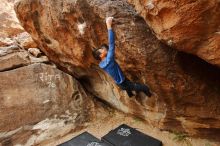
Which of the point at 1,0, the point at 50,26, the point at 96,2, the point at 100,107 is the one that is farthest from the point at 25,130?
the point at 1,0

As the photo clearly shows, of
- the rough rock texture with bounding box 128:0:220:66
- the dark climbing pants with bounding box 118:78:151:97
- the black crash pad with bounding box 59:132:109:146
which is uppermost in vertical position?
the rough rock texture with bounding box 128:0:220:66

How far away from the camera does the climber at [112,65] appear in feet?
16.6

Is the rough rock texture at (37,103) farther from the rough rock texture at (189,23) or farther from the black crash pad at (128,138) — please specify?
the rough rock texture at (189,23)

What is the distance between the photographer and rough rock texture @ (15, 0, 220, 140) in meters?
5.18

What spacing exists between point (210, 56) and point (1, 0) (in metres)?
12.2

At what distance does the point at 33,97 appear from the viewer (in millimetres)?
7730

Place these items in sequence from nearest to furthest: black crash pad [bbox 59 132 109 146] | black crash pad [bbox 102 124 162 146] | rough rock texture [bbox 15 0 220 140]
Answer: rough rock texture [bbox 15 0 220 140] < black crash pad [bbox 102 124 162 146] < black crash pad [bbox 59 132 109 146]

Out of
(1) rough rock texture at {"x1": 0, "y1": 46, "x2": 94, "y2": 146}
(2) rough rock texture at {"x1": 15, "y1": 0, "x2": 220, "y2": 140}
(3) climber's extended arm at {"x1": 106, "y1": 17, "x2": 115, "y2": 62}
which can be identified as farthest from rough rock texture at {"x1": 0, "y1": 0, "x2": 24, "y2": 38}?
(3) climber's extended arm at {"x1": 106, "y1": 17, "x2": 115, "y2": 62}

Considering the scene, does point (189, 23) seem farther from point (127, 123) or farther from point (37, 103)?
point (37, 103)

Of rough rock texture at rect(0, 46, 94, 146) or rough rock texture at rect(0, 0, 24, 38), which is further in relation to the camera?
rough rock texture at rect(0, 0, 24, 38)

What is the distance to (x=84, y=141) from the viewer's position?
22.4 feet

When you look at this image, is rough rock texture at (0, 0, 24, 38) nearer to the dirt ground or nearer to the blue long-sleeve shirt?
the dirt ground

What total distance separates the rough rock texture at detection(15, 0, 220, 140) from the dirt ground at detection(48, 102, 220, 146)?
0.19 m

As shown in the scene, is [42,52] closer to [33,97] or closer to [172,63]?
[33,97]
